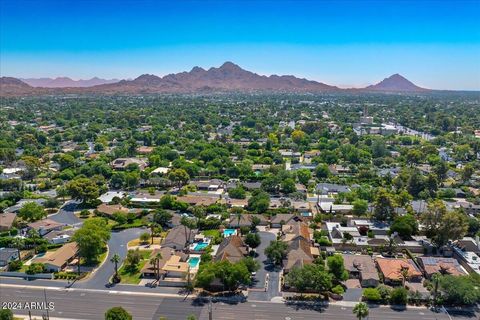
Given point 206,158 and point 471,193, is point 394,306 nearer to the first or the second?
point 471,193

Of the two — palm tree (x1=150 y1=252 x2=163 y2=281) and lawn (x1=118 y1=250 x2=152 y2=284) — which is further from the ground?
palm tree (x1=150 y1=252 x2=163 y2=281)

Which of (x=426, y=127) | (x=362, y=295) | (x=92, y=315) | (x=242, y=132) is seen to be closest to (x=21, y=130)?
(x=242, y=132)

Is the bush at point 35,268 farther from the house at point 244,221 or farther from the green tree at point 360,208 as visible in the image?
the green tree at point 360,208

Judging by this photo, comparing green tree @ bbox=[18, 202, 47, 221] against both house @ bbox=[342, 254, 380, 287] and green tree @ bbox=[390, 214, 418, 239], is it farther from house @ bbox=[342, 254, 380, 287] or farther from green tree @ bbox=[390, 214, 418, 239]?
green tree @ bbox=[390, 214, 418, 239]

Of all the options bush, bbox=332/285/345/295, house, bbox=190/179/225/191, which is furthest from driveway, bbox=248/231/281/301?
house, bbox=190/179/225/191

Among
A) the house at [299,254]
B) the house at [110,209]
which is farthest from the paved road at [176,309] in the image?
the house at [110,209]

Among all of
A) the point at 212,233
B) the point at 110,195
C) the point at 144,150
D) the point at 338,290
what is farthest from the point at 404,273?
the point at 144,150

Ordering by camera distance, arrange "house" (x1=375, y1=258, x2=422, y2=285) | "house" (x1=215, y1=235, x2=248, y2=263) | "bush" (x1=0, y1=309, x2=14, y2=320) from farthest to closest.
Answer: "house" (x1=215, y1=235, x2=248, y2=263), "house" (x1=375, y1=258, x2=422, y2=285), "bush" (x1=0, y1=309, x2=14, y2=320)
